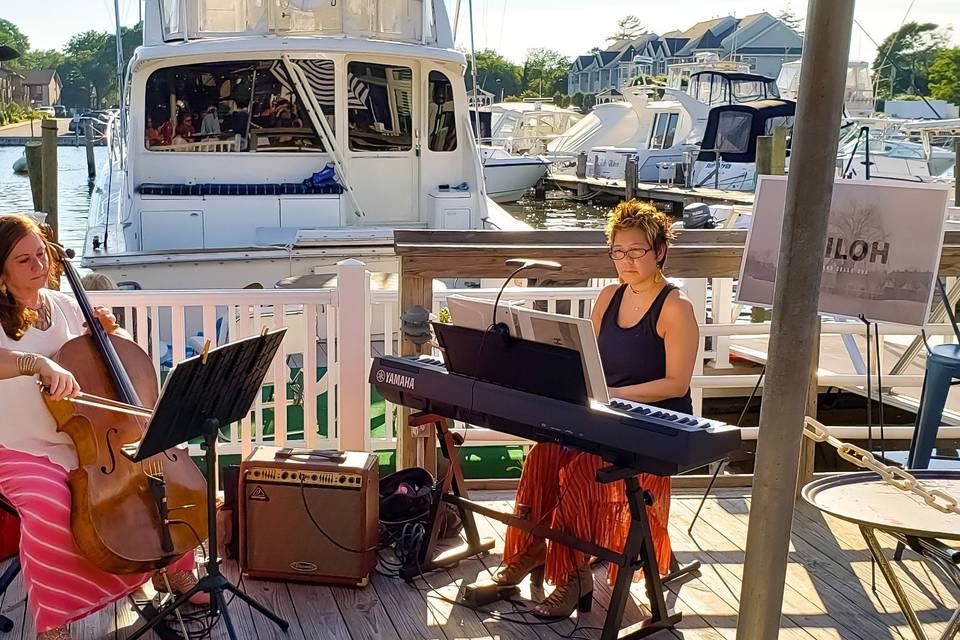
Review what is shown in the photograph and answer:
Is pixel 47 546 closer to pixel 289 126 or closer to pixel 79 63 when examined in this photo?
pixel 289 126

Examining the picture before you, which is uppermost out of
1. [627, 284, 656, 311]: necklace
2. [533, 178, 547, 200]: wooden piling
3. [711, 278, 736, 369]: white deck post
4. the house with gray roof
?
the house with gray roof

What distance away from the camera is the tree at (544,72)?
7369cm

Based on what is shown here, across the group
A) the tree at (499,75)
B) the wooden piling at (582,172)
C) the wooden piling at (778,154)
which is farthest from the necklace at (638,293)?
the tree at (499,75)

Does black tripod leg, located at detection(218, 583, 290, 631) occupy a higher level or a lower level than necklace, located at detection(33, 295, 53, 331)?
lower

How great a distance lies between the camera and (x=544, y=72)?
75.4m

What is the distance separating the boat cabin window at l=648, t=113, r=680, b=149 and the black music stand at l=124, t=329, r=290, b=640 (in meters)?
28.2

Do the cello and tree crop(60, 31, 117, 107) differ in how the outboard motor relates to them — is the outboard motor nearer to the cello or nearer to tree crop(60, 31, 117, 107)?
the cello

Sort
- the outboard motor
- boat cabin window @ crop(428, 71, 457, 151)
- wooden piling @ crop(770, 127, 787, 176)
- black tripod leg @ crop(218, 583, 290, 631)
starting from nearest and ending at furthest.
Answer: black tripod leg @ crop(218, 583, 290, 631) < boat cabin window @ crop(428, 71, 457, 151) < wooden piling @ crop(770, 127, 787, 176) < the outboard motor

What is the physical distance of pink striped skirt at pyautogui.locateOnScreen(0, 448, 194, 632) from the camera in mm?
2820

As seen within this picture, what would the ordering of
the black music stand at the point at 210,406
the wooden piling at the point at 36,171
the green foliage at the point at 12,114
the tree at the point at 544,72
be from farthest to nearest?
the tree at the point at 544,72 < the green foliage at the point at 12,114 < the wooden piling at the point at 36,171 < the black music stand at the point at 210,406

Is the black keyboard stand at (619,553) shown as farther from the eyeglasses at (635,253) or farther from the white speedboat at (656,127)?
the white speedboat at (656,127)

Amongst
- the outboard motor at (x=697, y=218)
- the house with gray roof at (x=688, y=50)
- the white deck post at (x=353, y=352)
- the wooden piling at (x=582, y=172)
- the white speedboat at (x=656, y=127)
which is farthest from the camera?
the house with gray roof at (x=688, y=50)

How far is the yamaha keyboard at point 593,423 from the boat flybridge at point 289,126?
19.2ft

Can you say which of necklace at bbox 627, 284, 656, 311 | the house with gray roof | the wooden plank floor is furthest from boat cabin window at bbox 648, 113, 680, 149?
necklace at bbox 627, 284, 656, 311
